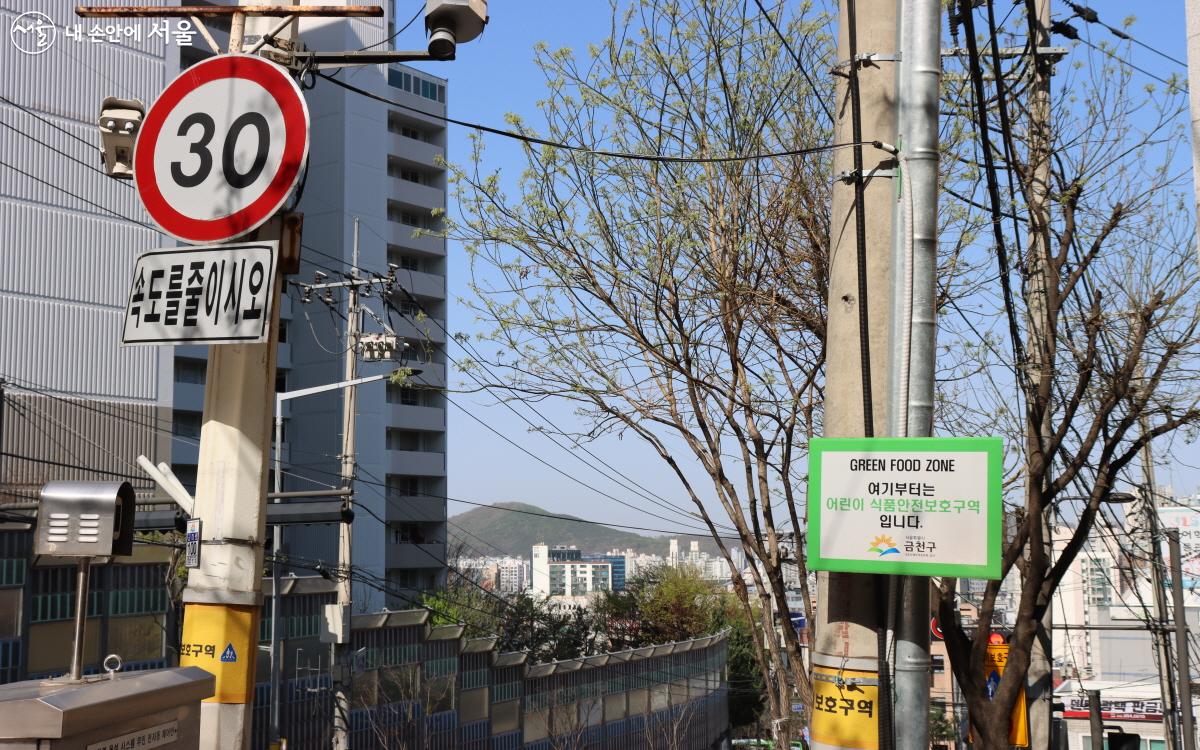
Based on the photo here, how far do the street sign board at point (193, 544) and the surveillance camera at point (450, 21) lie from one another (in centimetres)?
238

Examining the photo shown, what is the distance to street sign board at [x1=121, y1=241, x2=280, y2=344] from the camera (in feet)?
15.8

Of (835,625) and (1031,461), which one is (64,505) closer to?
(835,625)

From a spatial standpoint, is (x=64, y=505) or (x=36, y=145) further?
(x=36, y=145)

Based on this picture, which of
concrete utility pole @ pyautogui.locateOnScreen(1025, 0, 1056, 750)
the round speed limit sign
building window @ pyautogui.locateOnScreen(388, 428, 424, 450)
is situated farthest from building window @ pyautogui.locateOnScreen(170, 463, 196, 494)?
the round speed limit sign

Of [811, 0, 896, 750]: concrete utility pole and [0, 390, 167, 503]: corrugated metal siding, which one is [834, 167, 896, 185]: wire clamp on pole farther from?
[0, 390, 167, 503]: corrugated metal siding

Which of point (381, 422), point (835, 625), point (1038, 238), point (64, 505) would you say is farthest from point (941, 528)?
point (381, 422)

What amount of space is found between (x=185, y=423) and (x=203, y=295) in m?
46.2

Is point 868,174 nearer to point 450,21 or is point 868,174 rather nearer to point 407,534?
point 450,21

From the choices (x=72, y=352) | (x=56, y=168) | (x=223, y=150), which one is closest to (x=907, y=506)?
(x=223, y=150)

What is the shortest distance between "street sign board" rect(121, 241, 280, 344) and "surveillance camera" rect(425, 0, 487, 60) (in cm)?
124

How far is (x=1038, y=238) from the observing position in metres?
10.5

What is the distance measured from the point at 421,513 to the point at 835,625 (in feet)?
177

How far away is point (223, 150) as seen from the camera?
201 inches

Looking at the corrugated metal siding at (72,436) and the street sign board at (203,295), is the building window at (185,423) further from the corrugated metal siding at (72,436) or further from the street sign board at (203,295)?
the street sign board at (203,295)
